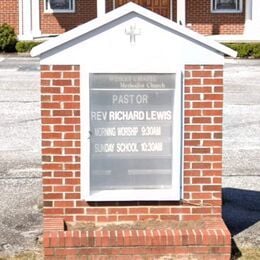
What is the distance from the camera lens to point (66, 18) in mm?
32688

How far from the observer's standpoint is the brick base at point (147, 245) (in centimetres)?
634

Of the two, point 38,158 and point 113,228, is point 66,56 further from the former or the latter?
point 38,158

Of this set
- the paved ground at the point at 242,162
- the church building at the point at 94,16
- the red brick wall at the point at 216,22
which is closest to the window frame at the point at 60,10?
the church building at the point at 94,16

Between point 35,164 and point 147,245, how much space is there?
174 inches

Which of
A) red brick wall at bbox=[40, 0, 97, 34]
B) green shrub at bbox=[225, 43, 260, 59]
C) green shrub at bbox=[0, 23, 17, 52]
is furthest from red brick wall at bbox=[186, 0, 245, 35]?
green shrub at bbox=[0, 23, 17, 52]

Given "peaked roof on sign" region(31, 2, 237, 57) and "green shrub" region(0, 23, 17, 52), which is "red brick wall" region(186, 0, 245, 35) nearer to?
"green shrub" region(0, 23, 17, 52)

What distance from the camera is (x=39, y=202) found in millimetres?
8453

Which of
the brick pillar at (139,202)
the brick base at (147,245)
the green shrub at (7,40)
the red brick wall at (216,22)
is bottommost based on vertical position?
the brick base at (147,245)

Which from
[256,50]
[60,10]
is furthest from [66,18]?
[256,50]

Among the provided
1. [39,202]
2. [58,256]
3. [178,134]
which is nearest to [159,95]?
[178,134]

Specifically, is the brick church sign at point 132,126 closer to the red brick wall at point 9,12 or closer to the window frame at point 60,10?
the window frame at point 60,10

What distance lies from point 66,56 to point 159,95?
0.87m

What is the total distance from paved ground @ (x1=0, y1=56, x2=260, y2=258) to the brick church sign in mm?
648

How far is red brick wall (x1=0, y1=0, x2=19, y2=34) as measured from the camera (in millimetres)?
33000
